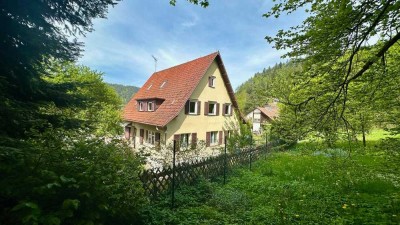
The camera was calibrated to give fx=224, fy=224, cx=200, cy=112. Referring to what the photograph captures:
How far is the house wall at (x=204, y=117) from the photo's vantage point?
61.7 ft

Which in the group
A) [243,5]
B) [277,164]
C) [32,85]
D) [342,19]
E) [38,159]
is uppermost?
[243,5]

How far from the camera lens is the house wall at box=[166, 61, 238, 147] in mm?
18797

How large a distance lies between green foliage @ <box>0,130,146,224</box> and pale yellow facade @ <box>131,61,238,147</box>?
14.1 meters

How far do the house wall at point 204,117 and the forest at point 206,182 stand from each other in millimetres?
10845

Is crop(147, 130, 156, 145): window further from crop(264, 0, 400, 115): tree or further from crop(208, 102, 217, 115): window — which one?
crop(264, 0, 400, 115): tree

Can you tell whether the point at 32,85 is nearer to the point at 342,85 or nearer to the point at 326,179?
the point at 342,85

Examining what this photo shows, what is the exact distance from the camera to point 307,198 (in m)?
7.31

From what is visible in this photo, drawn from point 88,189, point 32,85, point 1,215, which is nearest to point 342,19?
point 88,189

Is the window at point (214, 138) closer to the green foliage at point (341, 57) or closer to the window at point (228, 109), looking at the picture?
the window at point (228, 109)

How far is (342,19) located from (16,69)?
285 inches

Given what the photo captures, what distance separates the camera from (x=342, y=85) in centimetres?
573

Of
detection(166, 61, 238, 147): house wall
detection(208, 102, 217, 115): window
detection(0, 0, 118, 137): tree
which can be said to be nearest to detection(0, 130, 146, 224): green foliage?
detection(0, 0, 118, 137): tree

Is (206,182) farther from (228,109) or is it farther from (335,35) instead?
(228,109)

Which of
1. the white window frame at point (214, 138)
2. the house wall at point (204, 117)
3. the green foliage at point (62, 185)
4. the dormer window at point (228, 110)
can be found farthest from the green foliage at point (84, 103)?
the dormer window at point (228, 110)
